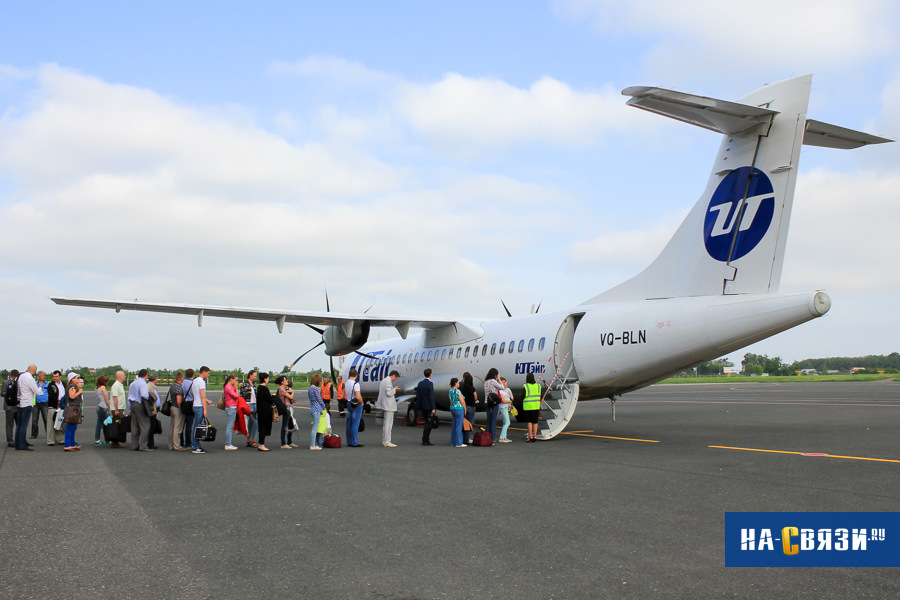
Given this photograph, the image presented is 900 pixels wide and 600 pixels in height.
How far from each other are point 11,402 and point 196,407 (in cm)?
418

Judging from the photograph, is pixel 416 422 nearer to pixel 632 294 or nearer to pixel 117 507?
pixel 632 294

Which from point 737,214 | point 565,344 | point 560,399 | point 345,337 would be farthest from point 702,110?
point 345,337

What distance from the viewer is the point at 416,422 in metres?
21.3

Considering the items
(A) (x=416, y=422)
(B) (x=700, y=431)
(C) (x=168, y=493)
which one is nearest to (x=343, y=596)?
(C) (x=168, y=493)

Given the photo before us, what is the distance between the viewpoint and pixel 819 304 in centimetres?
1056

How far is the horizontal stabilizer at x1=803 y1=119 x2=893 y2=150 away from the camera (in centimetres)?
1204

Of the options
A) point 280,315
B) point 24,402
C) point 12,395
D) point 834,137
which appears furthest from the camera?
point 280,315

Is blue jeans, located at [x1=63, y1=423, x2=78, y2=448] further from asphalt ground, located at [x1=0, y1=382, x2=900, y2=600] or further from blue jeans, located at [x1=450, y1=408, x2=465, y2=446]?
blue jeans, located at [x1=450, y1=408, x2=465, y2=446]

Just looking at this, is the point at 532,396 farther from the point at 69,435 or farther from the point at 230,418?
the point at 69,435

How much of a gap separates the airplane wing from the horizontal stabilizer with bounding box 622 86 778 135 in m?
10.6

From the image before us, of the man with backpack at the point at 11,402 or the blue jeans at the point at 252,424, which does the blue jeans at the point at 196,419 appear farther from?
the man with backpack at the point at 11,402

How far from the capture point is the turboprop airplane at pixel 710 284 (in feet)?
37.3

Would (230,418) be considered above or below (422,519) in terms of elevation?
above

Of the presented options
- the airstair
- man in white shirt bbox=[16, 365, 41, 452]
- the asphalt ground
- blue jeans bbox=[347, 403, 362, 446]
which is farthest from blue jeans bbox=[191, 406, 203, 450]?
the airstair
